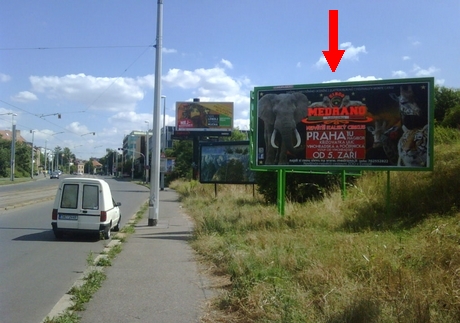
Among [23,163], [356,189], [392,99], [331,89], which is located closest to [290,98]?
[331,89]

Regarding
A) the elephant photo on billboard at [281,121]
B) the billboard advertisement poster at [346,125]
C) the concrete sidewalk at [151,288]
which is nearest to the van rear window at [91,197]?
the concrete sidewalk at [151,288]

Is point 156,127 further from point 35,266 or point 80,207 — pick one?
point 35,266

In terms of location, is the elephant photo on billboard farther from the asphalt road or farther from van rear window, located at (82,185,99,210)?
the asphalt road

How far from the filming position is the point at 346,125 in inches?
563

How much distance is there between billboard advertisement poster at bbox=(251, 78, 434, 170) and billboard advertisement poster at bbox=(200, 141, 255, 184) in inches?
530

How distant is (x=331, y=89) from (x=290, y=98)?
4.19 feet

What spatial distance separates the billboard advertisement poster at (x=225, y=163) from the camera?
96.2 ft

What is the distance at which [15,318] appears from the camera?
6379 millimetres

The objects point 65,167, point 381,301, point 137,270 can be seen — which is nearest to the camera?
point 381,301

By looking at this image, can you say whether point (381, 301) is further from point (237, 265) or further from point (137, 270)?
point (137, 270)

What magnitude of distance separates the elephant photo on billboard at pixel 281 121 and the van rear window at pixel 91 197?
523 centimetres

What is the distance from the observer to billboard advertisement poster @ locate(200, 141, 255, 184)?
29.3 meters

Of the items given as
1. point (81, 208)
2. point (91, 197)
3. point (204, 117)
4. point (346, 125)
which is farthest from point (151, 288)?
point (204, 117)

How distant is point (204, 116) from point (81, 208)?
1938 inches
